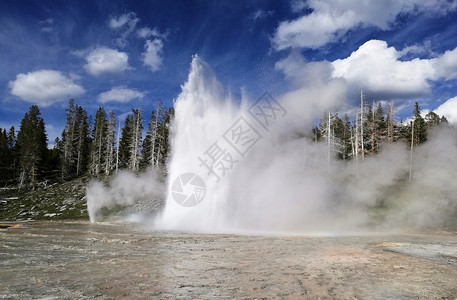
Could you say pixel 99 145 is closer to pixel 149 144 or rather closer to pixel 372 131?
pixel 149 144

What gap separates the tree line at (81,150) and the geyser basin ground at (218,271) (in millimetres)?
38280

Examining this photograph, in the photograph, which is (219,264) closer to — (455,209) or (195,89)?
(195,89)

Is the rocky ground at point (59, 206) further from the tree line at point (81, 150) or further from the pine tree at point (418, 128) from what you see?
the pine tree at point (418, 128)

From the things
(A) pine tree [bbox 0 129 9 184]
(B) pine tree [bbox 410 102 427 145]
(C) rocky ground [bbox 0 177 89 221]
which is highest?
(B) pine tree [bbox 410 102 427 145]

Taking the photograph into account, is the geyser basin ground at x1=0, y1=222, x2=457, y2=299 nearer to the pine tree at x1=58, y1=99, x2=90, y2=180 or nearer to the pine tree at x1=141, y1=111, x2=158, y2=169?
the pine tree at x1=141, y1=111, x2=158, y2=169

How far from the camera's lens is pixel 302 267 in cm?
777

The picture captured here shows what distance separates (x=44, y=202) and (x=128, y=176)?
10162mm

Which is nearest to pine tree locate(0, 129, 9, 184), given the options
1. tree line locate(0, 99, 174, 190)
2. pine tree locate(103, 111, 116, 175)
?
tree line locate(0, 99, 174, 190)

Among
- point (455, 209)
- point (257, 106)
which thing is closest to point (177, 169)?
point (257, 106)

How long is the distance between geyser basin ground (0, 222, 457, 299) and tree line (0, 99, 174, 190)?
1507 inches

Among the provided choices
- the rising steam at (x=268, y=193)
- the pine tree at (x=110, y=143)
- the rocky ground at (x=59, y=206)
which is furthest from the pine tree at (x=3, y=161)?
the rising steam at (x=268, y=193)

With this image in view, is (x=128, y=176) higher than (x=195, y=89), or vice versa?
(x=195, y=89)

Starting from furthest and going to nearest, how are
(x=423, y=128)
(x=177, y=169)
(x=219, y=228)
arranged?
(x=423, y=128) → (x=177, y=169) → (x=219, y=228)

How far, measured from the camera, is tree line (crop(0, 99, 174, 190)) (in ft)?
155
